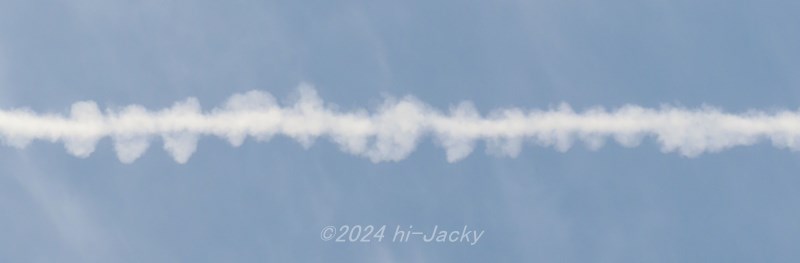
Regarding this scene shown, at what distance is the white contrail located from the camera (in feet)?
67.8

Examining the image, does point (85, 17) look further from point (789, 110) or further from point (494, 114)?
point (789, 110)

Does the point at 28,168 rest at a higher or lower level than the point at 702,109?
lower

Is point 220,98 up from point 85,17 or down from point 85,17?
down

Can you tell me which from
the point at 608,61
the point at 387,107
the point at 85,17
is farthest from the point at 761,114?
the point at 85,17

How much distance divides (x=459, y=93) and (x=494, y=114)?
98cm

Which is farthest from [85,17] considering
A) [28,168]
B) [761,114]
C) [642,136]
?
[761,114]

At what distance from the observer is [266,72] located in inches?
832

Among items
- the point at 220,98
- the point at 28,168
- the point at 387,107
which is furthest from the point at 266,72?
the point at 28,168

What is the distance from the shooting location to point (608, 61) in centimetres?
2112

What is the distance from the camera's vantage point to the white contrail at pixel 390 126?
20672mm

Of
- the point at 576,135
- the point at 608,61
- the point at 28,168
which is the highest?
the point at 608,61

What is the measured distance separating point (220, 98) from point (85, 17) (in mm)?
3906

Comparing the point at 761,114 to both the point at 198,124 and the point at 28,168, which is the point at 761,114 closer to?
the point at 198,124

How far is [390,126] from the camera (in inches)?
818
